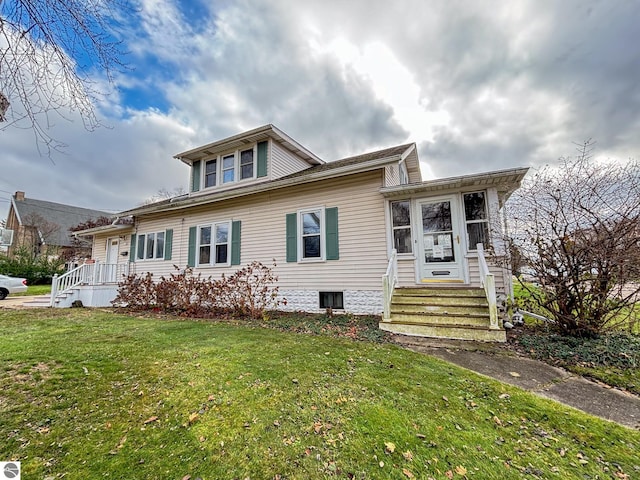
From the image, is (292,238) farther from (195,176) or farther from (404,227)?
(195,176)

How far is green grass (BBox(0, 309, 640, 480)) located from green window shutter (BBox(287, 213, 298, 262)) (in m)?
4.68

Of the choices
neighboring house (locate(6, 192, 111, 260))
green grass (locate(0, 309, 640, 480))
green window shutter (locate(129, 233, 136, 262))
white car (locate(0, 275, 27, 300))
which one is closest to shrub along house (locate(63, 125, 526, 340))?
green window shutter (locate(129, 233, 136, 262))

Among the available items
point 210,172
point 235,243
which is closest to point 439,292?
point 235,243

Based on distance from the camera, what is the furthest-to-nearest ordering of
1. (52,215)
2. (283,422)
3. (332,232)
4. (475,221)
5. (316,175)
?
1. (52,215)
2. (332,232)
3. (316,175)
4. (475,221)
5. (283,422)

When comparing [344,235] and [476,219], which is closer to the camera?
[476,219]

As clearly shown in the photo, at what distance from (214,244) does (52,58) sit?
8.27 metres

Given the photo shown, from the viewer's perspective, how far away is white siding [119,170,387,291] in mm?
7812

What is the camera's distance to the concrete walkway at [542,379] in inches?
118

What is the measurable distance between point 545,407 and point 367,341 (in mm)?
2819

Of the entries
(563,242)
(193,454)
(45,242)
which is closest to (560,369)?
(563,242)

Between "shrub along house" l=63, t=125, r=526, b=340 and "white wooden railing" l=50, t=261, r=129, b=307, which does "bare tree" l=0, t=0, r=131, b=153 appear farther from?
"white wooden railing" l=50, t=261, r=129, b=307

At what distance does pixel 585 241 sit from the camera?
4.98 metres

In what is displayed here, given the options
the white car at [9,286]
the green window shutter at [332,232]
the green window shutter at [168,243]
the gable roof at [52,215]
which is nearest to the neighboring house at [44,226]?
the gable roof at [52,215]

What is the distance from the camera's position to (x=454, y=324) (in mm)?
5629
